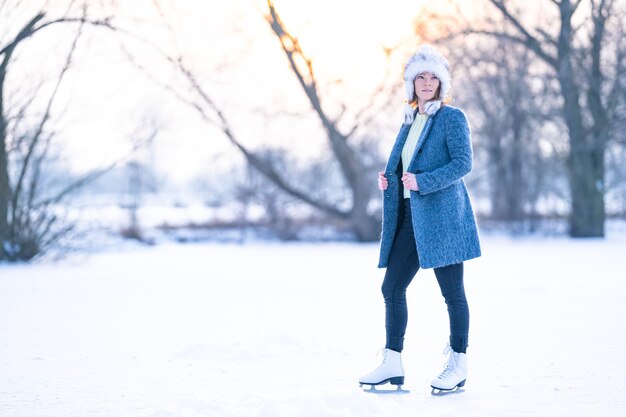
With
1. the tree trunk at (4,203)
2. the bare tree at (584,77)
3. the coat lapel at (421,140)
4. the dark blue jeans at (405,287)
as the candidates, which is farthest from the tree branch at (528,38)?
the dark blue jeans at (405,287)

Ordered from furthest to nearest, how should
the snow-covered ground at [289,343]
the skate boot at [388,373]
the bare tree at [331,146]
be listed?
1. the bare tree at [331,146]
2. the skate boot at [388,373]
3. the snow-covered ground at [289,343]

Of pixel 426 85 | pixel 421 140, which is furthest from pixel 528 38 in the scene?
pixel 421 140

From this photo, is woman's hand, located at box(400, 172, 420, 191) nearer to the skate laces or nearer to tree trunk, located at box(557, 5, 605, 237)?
the skate laces

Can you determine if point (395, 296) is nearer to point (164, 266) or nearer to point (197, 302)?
point (197, 302)

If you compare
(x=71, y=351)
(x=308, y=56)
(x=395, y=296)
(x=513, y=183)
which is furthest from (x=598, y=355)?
(x=513, y=183)

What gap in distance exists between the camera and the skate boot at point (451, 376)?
3715 mm

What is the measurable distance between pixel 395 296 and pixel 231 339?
1921mm

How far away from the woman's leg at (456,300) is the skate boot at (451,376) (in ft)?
0.12

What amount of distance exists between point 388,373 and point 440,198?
0.91 metres

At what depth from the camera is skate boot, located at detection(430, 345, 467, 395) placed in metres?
3.71

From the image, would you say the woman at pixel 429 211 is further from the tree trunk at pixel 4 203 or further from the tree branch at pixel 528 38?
the tree branch at pixel 528 38

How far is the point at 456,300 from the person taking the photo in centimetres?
377

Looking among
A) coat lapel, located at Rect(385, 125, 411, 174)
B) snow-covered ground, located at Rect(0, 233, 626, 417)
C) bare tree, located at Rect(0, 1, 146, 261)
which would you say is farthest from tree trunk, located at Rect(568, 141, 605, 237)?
coat lapel, located at Rect(385, 125, 411, 174)

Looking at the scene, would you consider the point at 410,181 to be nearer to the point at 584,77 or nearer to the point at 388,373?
the point at 388,373
